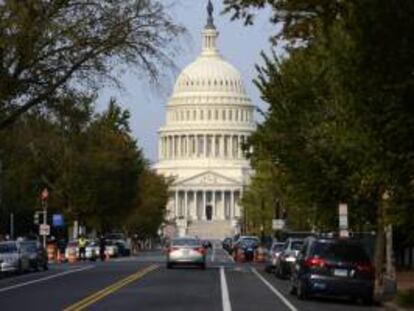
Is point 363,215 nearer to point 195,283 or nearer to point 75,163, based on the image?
point 195,283

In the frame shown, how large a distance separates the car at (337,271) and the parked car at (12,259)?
749 inches

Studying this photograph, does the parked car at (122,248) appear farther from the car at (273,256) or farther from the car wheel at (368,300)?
the car wheel at (368,300)

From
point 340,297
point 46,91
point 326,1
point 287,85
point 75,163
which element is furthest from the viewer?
point 75,163

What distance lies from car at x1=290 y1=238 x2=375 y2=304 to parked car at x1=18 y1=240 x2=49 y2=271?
22.2 meters

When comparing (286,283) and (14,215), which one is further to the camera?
(14,215)

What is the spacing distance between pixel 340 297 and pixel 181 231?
549 feet

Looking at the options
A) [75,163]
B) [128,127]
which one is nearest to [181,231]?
[128,127]

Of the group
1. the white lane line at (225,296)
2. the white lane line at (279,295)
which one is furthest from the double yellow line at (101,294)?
the white lane line at (279,295)

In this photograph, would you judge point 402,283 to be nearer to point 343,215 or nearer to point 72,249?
point 343,215

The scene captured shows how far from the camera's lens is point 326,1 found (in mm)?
21719

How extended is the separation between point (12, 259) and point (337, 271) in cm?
2113

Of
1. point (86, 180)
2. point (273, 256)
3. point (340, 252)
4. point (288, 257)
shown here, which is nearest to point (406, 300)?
point (340, 252)

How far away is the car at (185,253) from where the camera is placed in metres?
52.2

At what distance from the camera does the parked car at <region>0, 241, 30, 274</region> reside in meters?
46.2
